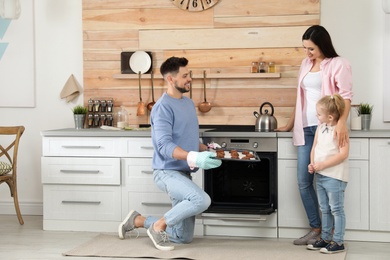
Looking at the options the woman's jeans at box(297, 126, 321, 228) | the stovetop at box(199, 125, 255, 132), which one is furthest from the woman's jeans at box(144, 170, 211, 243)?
the stovetop at box(199, 125, 255, 132)

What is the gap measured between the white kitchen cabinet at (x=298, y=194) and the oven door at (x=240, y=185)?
0.09m

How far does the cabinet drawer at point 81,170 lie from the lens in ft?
18.6

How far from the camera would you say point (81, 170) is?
18.8ft

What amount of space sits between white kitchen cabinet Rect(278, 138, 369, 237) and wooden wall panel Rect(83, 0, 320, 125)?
58cm

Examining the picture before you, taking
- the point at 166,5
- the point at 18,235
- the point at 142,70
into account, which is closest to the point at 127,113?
the point at 142,70

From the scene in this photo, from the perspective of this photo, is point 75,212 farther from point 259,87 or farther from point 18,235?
point 259,87

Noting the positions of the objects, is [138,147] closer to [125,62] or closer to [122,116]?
[122,116]

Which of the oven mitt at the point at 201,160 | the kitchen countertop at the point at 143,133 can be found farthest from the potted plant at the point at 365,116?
the oven mitt at the point at 201,160

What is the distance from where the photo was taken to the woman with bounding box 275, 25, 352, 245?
509 cm

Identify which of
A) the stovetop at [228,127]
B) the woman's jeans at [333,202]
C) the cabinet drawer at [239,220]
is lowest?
the cabinet drawer at [239,220]

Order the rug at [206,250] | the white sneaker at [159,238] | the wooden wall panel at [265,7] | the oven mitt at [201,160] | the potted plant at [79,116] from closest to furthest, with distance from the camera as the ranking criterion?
1. the oven mitt at [201,160]
2. the rug at [206,250]
3. the white sneaker at [159,238]
4. the wooden wall panel at [265,7]
5. the potted plant at [79,116]

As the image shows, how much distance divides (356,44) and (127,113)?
1.90 meters

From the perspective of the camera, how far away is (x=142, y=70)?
20.2ft

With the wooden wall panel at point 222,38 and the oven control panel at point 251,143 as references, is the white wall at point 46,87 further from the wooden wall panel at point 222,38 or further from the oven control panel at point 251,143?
the oven control panel at point 251,143
